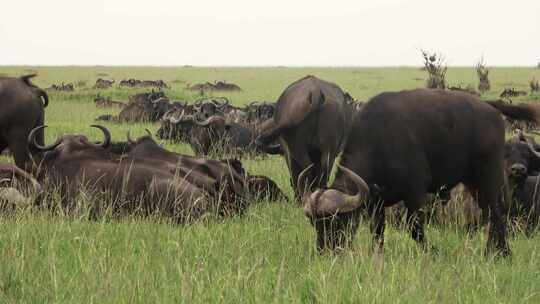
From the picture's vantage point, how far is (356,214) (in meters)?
5.87

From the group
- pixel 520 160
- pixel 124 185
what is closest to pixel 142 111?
pixel 124 185

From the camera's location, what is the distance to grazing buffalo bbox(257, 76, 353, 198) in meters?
9.19

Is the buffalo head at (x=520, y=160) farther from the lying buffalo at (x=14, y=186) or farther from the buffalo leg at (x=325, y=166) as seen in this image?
the lying buffalo at (x=14, y=186)

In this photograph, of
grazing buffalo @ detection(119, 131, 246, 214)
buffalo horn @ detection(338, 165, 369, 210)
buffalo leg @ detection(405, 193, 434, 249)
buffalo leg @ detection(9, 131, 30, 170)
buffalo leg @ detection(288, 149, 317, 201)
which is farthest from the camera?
buffalo leg @ detection(9, 131, 30, 170)

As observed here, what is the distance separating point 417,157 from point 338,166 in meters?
0.76

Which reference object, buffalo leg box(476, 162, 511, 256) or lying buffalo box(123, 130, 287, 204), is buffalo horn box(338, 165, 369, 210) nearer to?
buffalo leg box(476, 162, 511, 256)

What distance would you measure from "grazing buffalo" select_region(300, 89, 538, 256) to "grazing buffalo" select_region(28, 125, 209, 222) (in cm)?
181

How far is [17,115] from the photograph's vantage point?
Result: 1060 centimetres

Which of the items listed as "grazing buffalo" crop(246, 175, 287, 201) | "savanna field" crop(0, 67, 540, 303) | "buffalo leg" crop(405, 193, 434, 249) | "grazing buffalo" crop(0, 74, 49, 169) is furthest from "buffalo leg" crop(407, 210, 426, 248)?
"grazing buffalo" crop(0, 74, 49, 169)

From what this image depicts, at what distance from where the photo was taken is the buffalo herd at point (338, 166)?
617 centimetres

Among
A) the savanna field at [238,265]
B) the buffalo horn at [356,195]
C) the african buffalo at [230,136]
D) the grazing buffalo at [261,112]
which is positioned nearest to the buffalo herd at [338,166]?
the buffalo horn at [356,195]

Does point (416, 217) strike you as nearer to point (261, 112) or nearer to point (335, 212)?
point (335, 212)

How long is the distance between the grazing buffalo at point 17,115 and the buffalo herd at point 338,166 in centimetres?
1

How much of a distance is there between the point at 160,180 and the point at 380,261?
3.57m
